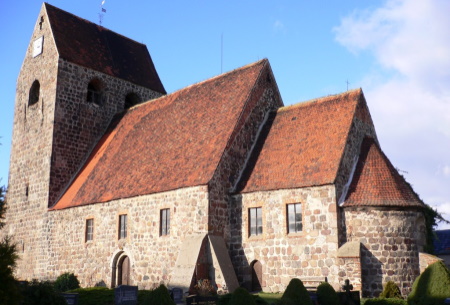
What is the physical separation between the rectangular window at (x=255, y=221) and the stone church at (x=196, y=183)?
0.05 m

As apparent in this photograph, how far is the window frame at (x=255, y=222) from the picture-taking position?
22.0m

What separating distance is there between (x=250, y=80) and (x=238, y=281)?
32.6 ft

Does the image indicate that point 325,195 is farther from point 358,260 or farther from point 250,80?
point 250,80

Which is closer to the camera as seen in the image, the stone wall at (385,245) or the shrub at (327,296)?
the shrub at (327,296)

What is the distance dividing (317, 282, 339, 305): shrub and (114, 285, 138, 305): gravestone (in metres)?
6.07

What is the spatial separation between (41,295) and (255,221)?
34.0 ft

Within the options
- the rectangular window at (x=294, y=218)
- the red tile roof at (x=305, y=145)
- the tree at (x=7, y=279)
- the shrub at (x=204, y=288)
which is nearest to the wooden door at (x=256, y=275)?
the shrub at (x=204, y=288)

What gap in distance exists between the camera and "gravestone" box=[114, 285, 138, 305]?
55.3ft

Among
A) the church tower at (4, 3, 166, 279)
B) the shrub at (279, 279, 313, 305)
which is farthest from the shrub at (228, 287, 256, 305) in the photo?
the church tower at (4, 3, 166, 279)

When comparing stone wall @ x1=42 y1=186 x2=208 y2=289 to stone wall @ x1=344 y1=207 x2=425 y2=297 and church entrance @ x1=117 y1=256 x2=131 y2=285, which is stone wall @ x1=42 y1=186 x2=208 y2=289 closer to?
church entrance @ x1=117 y1=256 x2=131 y2=285

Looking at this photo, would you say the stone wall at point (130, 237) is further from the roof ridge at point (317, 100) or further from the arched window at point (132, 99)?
the arched window at point (132, 99)

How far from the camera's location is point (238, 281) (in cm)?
2209

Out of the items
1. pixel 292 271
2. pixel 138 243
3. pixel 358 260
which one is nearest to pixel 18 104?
pixel 138 243

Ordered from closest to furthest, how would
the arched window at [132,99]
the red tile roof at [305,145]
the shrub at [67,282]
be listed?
1. the red tile roof at [305,145]
2. the shrub at [67,282]
3. the arched window at [132,99]
